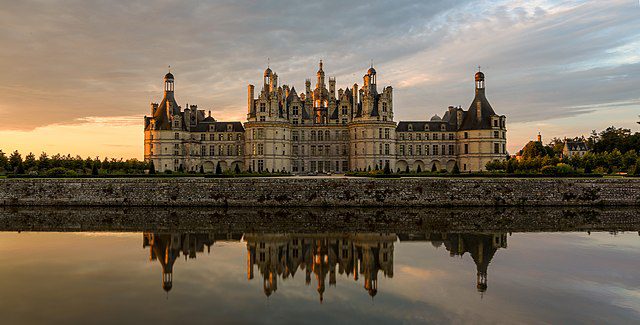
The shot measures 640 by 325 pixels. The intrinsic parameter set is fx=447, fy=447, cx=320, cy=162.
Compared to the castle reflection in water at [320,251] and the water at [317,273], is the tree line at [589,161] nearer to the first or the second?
the water at [317,273]

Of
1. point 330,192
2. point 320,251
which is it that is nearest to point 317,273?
point 320,251

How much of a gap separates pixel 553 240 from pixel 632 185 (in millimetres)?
18067

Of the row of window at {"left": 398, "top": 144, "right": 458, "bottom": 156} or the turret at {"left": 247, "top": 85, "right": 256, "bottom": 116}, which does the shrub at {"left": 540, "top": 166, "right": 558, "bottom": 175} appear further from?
the turret at {"left": 247, "top": 85, "right": 256, "bottom": 116}

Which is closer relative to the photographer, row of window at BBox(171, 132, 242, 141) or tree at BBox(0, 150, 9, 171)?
tree at BBox(0, 150, 9, 171)

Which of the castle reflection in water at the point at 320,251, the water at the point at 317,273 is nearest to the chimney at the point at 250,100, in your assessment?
the water at the point at 317,273

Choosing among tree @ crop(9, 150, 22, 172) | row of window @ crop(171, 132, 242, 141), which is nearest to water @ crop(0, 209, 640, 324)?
tree @ crop(9, 150, 22, 172)

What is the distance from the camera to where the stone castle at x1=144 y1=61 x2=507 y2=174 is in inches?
2165

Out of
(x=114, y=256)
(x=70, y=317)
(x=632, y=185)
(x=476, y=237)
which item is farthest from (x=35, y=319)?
(x=632, y=185)

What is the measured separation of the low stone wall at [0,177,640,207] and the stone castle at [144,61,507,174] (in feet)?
73.4

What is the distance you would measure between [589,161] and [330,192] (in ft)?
103

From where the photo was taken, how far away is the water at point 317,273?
10.2 meters

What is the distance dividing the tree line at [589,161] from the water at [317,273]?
18.0m

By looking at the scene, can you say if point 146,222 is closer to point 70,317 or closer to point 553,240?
point 70,317

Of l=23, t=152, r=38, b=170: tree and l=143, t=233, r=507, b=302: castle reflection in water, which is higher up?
l=23, t=152, r=38, b=170: tree
